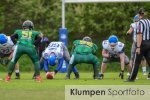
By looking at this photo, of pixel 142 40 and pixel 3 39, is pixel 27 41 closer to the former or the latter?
pixel 3 39

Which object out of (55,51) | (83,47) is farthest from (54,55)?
(83,47)

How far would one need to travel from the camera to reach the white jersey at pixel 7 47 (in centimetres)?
2039

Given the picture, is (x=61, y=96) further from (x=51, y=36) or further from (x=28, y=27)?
(x=51, y=36)

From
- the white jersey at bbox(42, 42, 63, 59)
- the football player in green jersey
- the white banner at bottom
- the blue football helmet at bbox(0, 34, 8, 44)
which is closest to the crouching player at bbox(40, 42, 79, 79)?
the white jersey at bbox(42, 42, 63, 59)

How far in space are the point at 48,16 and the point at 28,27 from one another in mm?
14378

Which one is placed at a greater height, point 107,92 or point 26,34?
point 26,34

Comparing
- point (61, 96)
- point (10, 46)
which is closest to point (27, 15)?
point (10, 46)

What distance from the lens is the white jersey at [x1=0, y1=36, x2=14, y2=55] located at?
2039 centimetres

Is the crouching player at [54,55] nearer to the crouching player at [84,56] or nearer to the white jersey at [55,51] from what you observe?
the white jersey at [55,51]

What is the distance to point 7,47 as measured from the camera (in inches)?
806

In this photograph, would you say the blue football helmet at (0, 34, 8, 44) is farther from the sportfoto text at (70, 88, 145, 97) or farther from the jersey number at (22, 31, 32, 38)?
the sportfoto text at (70, 88, 145, 97)

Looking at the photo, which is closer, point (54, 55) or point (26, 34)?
point (26, 34)

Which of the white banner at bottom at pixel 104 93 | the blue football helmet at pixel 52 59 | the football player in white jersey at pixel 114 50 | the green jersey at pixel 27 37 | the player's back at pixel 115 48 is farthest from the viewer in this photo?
the player's back at pixel 115 48

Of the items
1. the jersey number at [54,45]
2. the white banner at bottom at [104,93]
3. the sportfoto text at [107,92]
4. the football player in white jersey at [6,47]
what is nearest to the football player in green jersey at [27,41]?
the football player in white jersey at [6,47]
